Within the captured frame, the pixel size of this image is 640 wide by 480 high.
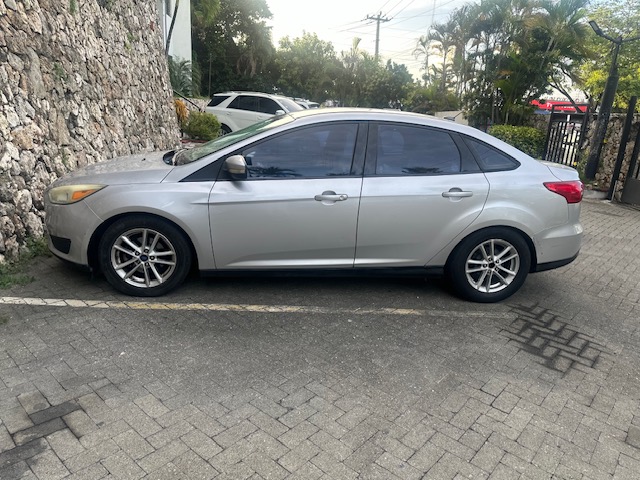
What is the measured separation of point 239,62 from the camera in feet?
117

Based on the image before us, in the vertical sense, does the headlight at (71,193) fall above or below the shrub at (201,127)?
below

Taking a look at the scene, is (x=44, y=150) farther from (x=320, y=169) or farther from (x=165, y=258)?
(x=320, y=169)

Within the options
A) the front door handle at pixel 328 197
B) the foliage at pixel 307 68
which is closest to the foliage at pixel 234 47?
the foliage at pixel 307 68

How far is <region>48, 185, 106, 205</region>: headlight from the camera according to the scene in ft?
13.6

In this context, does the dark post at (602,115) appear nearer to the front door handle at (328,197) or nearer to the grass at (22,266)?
the front door handle at (328,197)

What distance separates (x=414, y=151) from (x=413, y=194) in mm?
416

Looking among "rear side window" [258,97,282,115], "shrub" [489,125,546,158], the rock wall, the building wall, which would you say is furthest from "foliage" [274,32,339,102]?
the rock wall

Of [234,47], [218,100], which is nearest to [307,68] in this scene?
[234,47]

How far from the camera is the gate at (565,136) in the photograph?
12.1m

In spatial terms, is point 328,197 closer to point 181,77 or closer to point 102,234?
point 102,234

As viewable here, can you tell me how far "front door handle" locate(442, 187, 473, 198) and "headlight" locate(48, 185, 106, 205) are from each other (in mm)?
2891

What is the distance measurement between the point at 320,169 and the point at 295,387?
6.22 ft

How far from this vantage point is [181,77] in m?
19.6

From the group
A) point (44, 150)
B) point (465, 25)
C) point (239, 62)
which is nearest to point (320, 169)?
point (44, 150)
